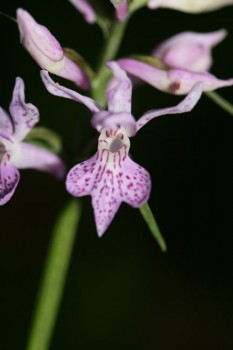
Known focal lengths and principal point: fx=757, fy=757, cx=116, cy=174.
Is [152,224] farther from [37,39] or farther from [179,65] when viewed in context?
[179,65]

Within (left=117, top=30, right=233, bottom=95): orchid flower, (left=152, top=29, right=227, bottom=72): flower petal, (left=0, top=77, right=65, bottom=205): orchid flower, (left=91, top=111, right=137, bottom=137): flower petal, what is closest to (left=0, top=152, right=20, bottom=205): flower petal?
(left=0, top=77, right=65, bottom=205): orchid flower

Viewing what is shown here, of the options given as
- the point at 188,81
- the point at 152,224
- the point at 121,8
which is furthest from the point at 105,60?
the point at 152,224

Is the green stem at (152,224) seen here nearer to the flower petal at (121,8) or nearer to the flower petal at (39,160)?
the flower petal at (39,160)

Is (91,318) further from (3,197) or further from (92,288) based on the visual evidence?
(3,197)

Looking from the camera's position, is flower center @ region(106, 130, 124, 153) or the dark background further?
the dark background

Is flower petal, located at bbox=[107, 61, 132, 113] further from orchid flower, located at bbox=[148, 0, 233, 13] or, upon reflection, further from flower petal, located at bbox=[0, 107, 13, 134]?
orchid flower, located at bbox=[148, 0, 233, 13]

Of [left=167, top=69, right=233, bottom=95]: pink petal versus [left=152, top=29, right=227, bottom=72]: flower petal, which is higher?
[left=152, top=29, right=227, bottom=72]: flower petal

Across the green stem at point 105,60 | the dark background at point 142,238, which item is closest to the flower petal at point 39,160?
the green stem at point 105,60
